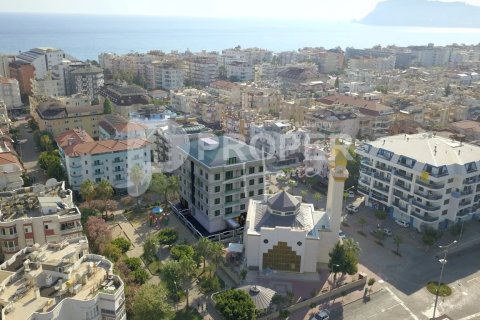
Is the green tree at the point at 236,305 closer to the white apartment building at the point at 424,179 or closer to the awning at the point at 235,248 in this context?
the awning at the point at 235,248

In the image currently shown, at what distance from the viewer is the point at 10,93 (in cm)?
9681

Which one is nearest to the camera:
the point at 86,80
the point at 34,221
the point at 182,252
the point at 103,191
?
the point at 34,221

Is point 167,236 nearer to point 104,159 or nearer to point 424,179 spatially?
point 104,159

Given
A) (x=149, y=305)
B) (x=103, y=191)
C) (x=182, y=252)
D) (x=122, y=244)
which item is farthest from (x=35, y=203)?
(x=149, y=305)

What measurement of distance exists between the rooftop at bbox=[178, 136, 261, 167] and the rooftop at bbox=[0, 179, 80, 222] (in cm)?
1400

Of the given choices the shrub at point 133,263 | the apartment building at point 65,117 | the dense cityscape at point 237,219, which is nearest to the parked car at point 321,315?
the dense cityscape at point 237,219

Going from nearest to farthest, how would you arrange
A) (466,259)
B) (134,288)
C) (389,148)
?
1. (134,288)
2. (466,259)
3. (389,148)

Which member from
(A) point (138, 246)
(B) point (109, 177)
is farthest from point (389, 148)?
(B) point (109, 177)

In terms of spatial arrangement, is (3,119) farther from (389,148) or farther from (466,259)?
(466,259)

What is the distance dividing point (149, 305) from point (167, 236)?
50.3 feet

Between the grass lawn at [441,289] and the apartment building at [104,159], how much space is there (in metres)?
35.3

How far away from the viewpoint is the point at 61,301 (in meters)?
25.8

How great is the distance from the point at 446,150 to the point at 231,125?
39.4 m

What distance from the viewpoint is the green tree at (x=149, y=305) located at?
3009cm
